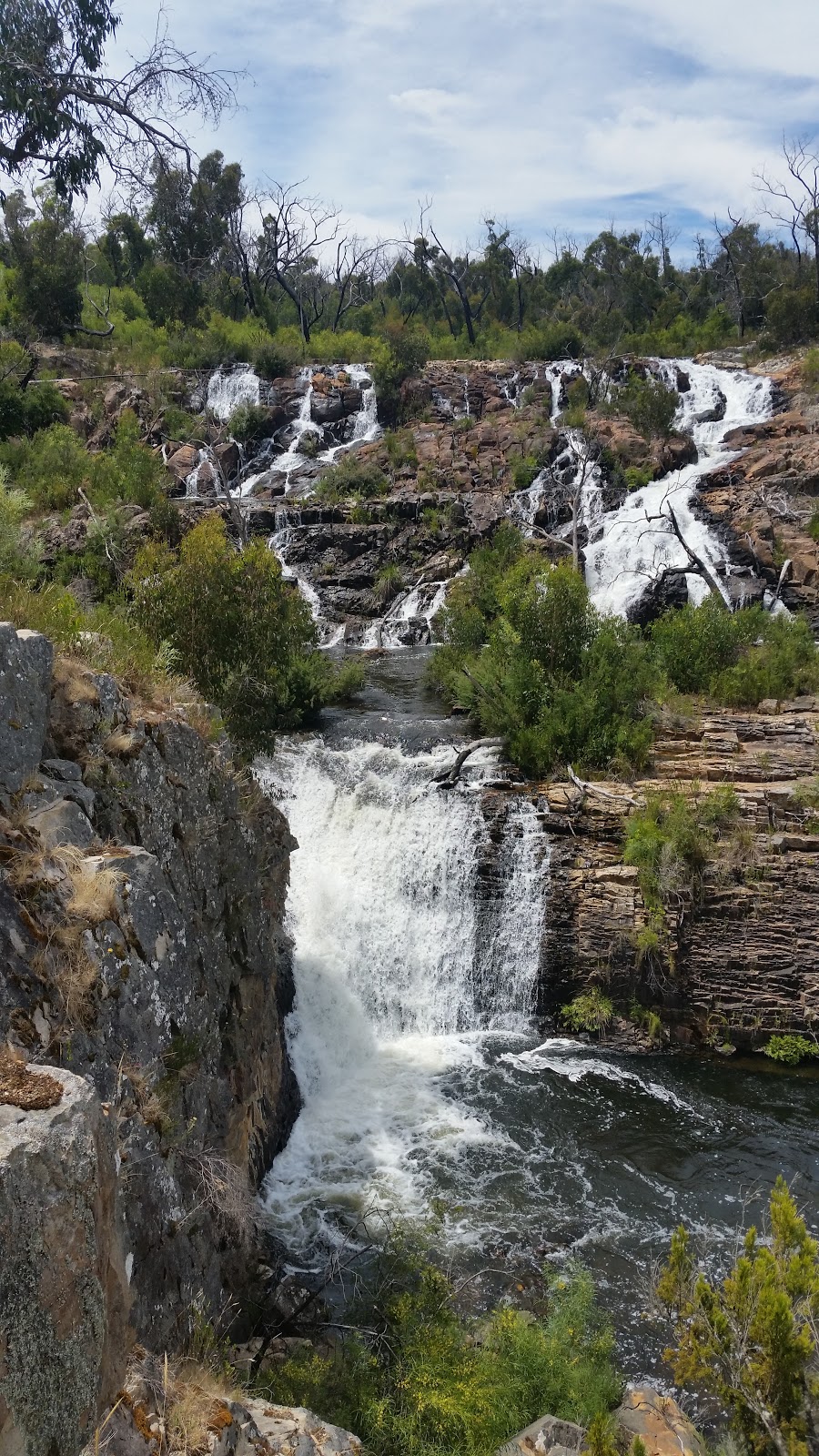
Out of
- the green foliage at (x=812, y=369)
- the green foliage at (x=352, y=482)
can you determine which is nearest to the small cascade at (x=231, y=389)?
the green foliage at (x=352, y=482)

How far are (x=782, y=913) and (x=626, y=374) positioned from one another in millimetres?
28746

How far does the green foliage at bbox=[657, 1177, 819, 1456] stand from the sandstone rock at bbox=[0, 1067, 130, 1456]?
3595 mm

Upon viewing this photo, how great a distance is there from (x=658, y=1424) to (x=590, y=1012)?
5.94 meters

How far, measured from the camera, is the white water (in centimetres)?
2316

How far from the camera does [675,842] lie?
11.8 meters

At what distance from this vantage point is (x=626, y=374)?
35.0m

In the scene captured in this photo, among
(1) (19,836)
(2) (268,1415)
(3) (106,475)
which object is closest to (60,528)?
(3) (106,475)

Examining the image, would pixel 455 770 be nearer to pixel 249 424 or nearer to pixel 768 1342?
pixel 768 1342

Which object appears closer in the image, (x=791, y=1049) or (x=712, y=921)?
(x=791, y=1049)

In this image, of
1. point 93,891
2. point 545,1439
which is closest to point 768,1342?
point 545,1439

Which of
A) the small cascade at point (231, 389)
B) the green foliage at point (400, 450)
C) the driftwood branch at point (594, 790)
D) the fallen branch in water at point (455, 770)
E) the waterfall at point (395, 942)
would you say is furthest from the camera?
the small cascade at point (231, 389)

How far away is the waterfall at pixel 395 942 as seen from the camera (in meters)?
10.4

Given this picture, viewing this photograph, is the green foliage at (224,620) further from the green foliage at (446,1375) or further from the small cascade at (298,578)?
the small cascade at (298,578)

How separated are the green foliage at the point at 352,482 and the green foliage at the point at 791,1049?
22.3m
